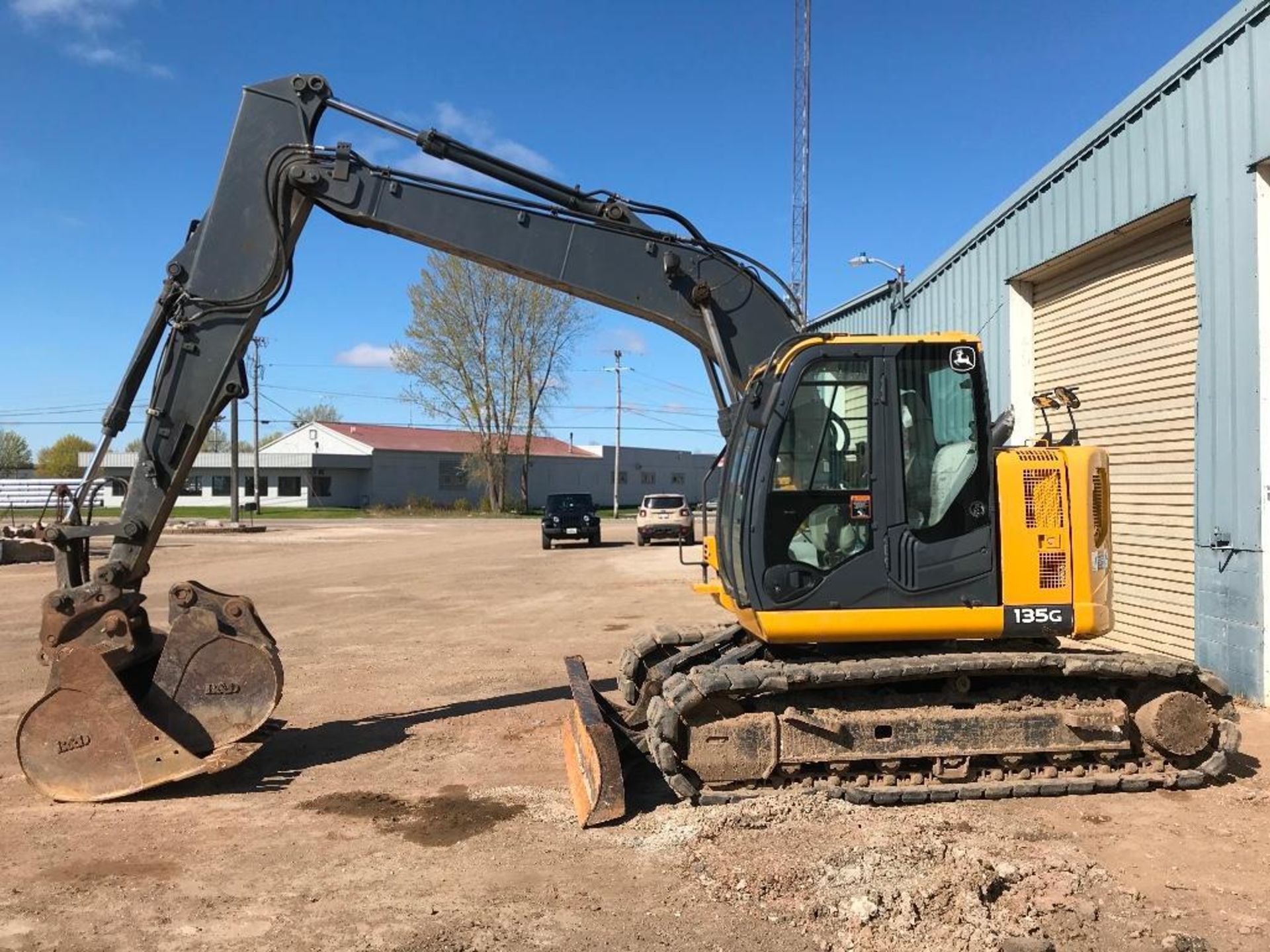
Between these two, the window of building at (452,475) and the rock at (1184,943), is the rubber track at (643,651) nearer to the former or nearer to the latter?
the rock at (1184,943)

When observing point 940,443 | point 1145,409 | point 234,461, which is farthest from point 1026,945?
point 234,461

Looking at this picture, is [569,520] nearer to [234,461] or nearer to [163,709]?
[234,461]

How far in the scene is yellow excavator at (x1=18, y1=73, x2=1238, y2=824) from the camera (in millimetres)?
5898

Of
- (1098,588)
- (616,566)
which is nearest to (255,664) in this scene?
(1098,588)

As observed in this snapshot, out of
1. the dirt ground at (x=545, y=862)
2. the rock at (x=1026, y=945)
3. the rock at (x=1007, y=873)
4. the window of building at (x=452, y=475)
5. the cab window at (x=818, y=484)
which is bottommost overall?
the dirt ground at (x=545, y=862)

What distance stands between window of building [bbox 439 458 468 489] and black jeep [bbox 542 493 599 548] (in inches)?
1549

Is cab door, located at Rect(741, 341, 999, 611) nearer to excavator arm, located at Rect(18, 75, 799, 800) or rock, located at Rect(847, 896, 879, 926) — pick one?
excavator arm, located at Rect(18, 75, 799, 800)

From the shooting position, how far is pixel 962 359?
6090 mm

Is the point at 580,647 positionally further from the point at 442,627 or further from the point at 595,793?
the point at 595,793

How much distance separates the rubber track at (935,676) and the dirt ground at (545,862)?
0.12m

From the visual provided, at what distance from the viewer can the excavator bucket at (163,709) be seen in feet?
20.1

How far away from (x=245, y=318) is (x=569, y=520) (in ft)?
79.8

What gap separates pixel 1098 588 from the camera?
6.20 meters

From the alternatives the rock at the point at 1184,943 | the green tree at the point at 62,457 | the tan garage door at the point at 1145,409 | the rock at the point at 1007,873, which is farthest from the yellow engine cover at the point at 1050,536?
the green tree at the point at 62,457
